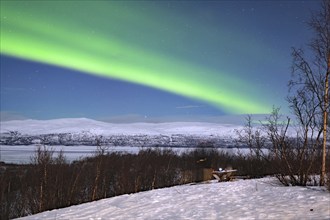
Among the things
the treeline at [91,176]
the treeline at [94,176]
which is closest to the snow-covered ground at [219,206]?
the treeline at [94,176]

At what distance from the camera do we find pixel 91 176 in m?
52.0

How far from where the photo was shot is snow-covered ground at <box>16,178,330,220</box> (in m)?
9.38

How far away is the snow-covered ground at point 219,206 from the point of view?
30.8 feet

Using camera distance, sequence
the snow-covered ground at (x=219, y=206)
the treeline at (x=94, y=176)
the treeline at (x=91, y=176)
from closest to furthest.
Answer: the snow-covered ground at (x=219, y=206)
the treeline at (x=94, y=176)
the treeline at (x=91, y=176)

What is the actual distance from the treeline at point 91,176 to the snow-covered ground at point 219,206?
1338cm

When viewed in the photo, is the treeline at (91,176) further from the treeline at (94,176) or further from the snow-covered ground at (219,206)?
the snow-covered ground at (219,206)

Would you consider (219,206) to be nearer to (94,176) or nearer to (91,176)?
(94,176)

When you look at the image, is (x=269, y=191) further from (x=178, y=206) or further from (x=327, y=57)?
(x=327, y=57)

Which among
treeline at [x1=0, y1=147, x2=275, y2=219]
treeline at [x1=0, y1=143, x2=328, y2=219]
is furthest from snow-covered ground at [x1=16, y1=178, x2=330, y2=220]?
treeline at [x1=0, y1=147, x2=275, y2=219]

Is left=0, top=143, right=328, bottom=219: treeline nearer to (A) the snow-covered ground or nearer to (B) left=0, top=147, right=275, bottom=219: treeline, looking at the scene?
(B) left=0, top=147, right=275, bottom=219: treeline

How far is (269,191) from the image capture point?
13.2 meters

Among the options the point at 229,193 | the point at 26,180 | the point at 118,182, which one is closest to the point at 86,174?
the point at 118,182

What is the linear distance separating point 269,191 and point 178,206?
147 inches

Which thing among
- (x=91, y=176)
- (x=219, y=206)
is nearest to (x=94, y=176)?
(x=91, y=176)
